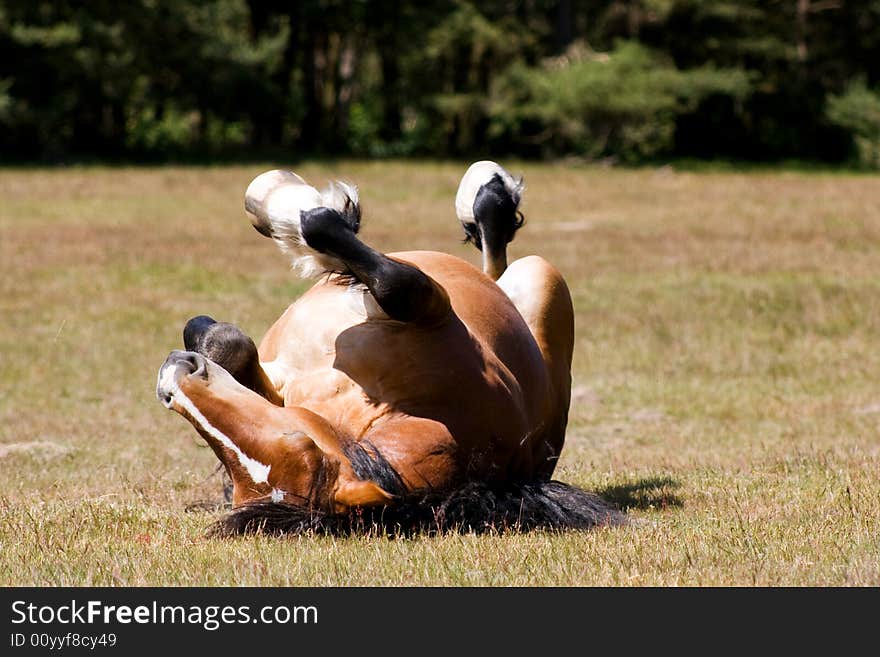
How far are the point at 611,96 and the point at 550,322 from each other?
35.8m

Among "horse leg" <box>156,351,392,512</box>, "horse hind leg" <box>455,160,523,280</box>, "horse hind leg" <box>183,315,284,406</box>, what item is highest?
→ "horse hind leg" <box>455,160,523,280</box>

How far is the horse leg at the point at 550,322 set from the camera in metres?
5.94

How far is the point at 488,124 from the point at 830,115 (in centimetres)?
1271

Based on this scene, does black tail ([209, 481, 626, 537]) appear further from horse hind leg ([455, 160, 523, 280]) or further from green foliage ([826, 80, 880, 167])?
green foliage ([826, 80, 880, 167])

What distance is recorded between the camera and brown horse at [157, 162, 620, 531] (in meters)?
4.45

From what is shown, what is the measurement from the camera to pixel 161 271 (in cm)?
1805

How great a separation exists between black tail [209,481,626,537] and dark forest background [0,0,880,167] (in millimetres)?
32402

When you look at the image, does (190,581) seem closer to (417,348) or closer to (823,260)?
(417,348)

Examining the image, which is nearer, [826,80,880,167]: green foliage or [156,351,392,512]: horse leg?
[156,351,392,512]: horse leg

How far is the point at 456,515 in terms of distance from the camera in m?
4.79

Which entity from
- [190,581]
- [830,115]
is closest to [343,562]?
[190,581]

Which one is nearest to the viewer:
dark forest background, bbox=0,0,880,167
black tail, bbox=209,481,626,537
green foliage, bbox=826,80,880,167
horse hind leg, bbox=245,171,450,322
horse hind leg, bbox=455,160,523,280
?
black tail, bbox=209,481,626,537

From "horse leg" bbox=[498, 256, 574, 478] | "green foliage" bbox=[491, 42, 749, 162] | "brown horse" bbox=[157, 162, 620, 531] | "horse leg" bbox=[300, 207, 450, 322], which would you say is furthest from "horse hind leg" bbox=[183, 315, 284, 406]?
"green foliage" bbox=[491, 42, 749, 162]

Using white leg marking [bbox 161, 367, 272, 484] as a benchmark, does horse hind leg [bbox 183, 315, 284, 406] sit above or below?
→ above
